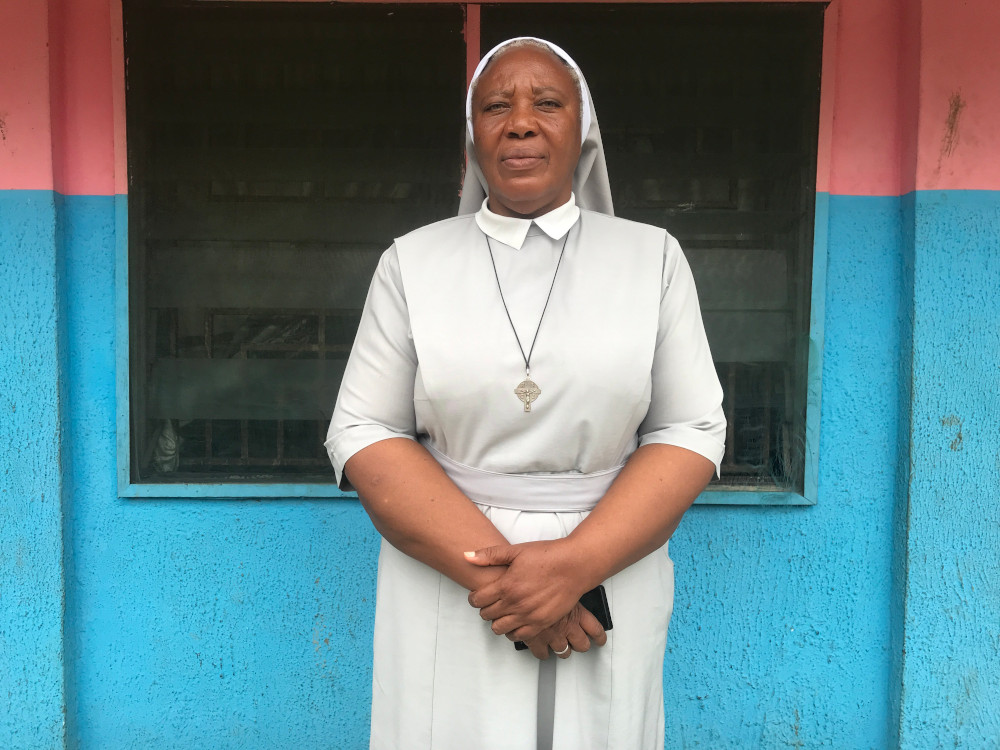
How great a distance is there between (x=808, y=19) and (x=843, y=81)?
23 centimetres

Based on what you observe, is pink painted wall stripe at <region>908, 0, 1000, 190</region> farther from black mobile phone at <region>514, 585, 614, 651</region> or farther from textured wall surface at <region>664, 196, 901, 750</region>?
black mobile phone at <region>514, 585, 614, 651</region>

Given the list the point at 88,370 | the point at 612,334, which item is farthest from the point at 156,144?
the point at 612,334

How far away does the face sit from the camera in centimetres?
162

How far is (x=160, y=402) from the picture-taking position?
8.99 feet

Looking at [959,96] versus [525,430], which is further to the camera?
[959,96]

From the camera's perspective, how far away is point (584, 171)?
181cm

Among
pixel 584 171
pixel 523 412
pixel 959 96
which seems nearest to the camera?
pixel 523 412

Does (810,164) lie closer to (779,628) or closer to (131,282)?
(779,628)

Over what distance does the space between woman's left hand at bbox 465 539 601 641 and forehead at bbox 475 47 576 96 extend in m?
0.90

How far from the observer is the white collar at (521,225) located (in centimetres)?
169

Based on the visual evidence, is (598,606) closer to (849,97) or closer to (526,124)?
(526,124)

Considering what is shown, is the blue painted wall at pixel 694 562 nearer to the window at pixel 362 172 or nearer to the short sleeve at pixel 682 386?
the window at pixel 362 172

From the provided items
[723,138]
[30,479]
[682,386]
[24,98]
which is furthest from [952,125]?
[30,479]

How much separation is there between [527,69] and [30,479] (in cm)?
205
